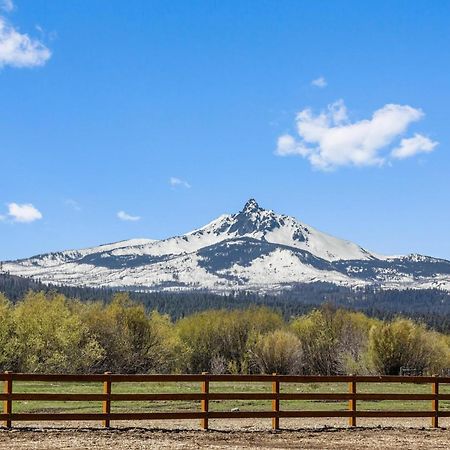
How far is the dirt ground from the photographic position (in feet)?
62.2

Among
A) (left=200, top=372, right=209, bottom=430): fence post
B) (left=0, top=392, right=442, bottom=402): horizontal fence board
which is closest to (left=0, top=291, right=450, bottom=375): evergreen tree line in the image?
(left=0, top=392, right=442, bottom=402): horizontal fence board

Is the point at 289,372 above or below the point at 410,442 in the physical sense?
below

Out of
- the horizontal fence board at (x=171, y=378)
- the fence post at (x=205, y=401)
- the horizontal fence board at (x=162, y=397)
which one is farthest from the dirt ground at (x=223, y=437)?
the horizontal fence board at (x=171, y=378)

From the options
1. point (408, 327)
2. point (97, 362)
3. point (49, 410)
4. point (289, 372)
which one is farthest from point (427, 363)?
point (49, 410)

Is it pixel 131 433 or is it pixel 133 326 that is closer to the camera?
pixel 131 433

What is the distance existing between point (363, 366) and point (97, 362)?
28.0m

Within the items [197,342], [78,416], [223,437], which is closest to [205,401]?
[223,437]

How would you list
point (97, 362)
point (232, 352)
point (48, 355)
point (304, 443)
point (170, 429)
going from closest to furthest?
1. point (304, 443)
2. point (170, 429)
3. point (48, 355)
4. point (97, 362)
5. point (232, 352)

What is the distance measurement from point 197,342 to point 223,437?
89477mm

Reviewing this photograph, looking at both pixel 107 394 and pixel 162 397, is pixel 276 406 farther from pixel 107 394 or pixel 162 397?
pixel 107 394

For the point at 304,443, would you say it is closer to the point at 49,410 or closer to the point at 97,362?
the point at 49,410

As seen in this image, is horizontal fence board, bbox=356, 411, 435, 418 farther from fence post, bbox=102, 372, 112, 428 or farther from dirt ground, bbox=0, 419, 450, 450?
fence post, bbox=102, 372, 112, 428

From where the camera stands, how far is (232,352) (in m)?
111

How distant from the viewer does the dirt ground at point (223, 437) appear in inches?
746
